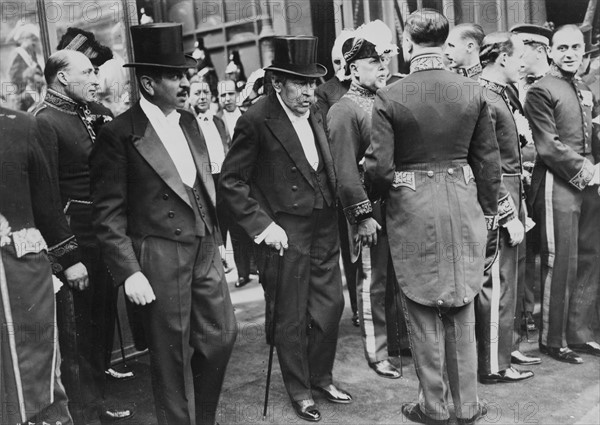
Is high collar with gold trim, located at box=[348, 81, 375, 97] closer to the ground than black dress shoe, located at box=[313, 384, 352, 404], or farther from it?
farther from it

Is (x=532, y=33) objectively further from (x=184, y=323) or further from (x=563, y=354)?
(x=184, y=323)

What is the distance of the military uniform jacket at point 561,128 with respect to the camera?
15.0 ft

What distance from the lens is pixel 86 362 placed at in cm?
390

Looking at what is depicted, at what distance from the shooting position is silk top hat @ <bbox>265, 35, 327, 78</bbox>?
3.76 metres

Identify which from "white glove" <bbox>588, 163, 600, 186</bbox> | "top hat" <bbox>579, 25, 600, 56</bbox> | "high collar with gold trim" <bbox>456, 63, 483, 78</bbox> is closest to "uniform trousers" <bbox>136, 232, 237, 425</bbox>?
"high collar with gold trim" <bbox>456, 63, 483, 78</bbox>

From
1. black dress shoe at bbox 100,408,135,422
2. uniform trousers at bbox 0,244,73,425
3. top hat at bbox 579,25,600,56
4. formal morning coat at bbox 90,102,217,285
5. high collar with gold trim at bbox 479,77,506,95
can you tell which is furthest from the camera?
top hat at bbox 579,25,600,56

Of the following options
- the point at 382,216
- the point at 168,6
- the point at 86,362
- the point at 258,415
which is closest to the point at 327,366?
the point at 258,415

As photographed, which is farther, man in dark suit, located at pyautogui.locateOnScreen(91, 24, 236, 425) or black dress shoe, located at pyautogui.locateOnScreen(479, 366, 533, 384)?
black dress shoe, located at pyautogui.locateOnScreen(479, 366, 533, 384)

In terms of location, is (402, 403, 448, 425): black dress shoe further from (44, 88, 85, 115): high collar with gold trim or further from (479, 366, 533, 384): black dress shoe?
(44, 88, 85, 115): high collar with gold trim

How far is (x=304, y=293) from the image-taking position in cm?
392

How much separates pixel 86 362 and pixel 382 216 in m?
1.99

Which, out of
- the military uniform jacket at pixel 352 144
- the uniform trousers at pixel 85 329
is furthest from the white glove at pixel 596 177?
the uniform trousers at pixel 85 329

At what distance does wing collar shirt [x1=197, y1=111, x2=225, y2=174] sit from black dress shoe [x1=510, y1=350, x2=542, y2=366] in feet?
10.4

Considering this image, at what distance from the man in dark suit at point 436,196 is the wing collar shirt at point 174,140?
95 centimetres
